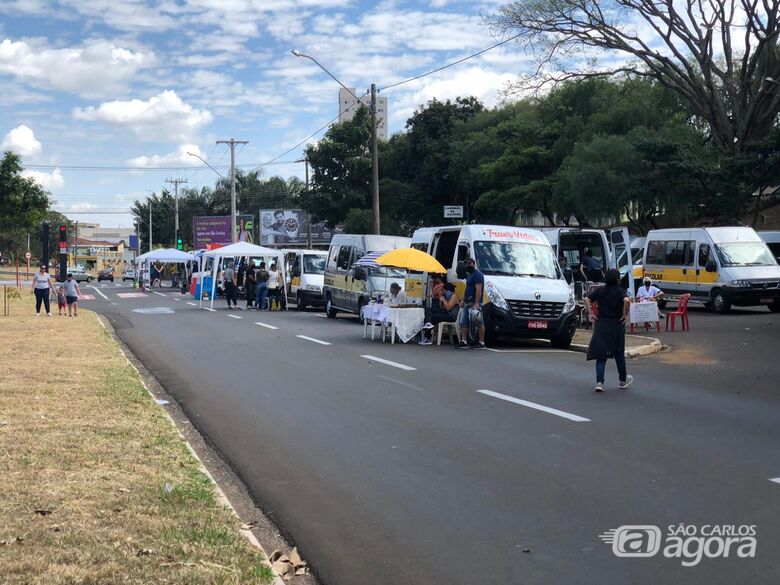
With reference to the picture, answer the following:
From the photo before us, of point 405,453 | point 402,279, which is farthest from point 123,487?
point 402,279

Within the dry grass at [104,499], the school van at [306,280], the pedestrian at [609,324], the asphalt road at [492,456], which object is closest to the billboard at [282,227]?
the school van at [306,280]

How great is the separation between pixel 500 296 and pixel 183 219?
90820 millimetres

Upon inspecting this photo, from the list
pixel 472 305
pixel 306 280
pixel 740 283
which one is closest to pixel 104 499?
pixel 472 305

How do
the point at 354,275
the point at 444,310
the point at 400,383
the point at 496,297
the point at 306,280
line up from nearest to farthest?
the point at 400,383 < the point at 496,297 < the point at 444,310 < the point at 354,275 < the point at 306,280

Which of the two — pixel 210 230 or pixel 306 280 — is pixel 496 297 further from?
pixel 210 230

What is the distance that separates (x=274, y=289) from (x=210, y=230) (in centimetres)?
5540

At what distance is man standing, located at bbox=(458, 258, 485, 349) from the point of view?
1761 cm

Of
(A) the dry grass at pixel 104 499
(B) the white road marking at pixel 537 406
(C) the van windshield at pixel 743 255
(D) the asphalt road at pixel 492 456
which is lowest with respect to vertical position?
(D) the asphalt road at pixel 492 456

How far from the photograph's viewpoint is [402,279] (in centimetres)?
2475

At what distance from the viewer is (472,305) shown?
58.7 ft

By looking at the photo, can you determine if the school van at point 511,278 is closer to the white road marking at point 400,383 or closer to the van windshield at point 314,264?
the white road marking at point 400,383

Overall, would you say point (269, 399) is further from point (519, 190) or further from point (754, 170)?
point (519, 190)

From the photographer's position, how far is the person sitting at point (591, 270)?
21.7 metres

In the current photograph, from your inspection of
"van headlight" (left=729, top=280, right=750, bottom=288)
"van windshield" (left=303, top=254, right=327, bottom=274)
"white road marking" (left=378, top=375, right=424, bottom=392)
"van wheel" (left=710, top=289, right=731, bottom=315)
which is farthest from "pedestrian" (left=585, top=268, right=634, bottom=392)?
"van windshield" (left=303, top=254, right=327, bottom=274)
